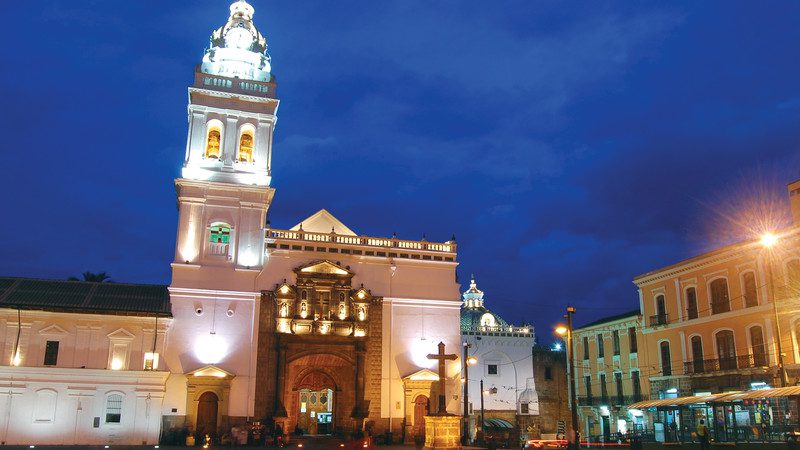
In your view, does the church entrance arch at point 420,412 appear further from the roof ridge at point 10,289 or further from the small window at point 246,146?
the roof ridge at point 10,289

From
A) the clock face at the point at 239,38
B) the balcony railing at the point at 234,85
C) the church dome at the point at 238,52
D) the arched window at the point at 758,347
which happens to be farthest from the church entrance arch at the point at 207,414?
the arched window at the point at 758,347

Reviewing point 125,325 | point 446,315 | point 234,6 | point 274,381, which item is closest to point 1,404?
point 125,325

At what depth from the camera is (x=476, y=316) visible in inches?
2547

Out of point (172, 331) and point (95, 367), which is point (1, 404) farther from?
point (172, 331)

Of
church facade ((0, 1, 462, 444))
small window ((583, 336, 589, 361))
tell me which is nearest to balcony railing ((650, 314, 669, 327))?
small window ((583, 336, 589, 361))

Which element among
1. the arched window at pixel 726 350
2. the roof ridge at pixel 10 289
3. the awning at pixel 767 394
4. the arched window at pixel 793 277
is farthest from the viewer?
the arched window at pixel 726 350

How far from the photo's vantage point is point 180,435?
35.7m

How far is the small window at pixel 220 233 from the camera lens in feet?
131

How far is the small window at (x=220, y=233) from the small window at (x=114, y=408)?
9.91m

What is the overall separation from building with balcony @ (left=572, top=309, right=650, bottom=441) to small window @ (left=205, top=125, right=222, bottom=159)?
97.1 feet

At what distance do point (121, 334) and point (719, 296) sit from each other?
108 ft

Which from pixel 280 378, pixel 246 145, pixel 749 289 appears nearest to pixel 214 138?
pixel 246 145

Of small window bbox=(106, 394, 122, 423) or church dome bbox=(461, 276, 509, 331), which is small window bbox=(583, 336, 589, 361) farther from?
small window bbox=(106, 394, 122, 423)

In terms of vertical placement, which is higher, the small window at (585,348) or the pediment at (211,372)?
the small window at (585,348)
